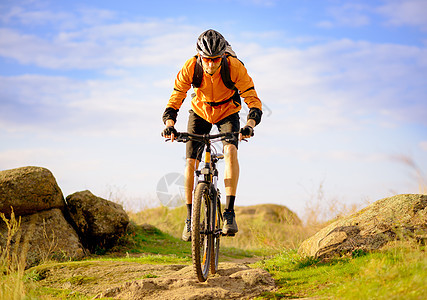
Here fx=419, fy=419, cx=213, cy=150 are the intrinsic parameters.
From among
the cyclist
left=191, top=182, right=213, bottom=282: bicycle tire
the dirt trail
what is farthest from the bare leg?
the dirt trail

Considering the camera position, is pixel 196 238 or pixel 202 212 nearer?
pixel 196 238

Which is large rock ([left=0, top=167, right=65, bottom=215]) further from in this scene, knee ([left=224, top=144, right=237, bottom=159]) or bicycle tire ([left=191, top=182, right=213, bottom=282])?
knee ([left=224, top=144, right=237, bottom=159])

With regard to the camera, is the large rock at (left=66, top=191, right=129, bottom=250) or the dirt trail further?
the large rock at (left=66, top=191, right=129, bottom=250)

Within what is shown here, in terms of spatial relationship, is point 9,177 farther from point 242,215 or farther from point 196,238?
point 242,215

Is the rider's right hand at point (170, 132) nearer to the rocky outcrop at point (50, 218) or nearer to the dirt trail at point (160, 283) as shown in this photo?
the dirt trail at point (160, 283)

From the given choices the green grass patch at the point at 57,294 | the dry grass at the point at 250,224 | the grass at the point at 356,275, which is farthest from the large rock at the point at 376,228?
the dry grass at the point at 250,224

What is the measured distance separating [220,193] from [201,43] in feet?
7.09

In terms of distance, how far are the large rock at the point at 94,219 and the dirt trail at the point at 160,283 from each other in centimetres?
353

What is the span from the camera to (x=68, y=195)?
1106cm

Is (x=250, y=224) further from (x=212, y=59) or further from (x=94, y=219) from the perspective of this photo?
(x=212, y=59)

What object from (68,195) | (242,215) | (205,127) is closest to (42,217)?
(68,195)

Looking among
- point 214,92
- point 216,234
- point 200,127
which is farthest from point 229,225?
point 214,92

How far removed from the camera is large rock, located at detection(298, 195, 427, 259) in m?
6.02

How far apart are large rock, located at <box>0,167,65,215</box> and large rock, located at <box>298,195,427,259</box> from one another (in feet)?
21.2
